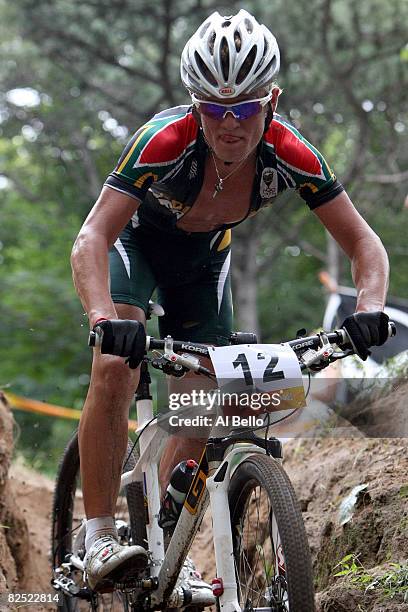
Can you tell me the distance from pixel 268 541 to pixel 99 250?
1235 millimetres

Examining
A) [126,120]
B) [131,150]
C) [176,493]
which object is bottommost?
[176,493]

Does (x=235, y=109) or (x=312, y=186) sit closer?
(x=235, y=109)

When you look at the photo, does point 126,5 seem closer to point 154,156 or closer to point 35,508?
point 35,508

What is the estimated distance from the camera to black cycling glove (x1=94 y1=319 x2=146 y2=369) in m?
2.94

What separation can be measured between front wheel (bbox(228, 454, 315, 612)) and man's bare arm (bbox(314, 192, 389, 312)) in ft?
2.55

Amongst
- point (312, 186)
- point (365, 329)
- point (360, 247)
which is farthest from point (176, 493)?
point (312, 186)

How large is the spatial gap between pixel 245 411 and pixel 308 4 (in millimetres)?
13594

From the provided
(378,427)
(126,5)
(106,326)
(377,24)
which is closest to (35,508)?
(378,427)

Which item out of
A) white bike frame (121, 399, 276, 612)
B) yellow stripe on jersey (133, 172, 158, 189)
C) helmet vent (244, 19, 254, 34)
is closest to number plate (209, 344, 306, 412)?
white bike frame (121, 399, 276, 612)

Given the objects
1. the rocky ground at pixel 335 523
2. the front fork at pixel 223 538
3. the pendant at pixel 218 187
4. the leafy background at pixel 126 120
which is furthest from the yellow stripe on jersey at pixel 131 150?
the leafy background at pixel 126 120

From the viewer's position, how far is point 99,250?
3398 mm

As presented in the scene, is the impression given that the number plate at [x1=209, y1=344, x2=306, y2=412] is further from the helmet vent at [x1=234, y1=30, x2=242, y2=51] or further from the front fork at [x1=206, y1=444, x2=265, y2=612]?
the helmet vent at [x1=234, y1=30, x2=242, y2=51]

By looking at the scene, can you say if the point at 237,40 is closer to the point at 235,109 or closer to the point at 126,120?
the point at 235,109

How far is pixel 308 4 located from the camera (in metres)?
15.5
